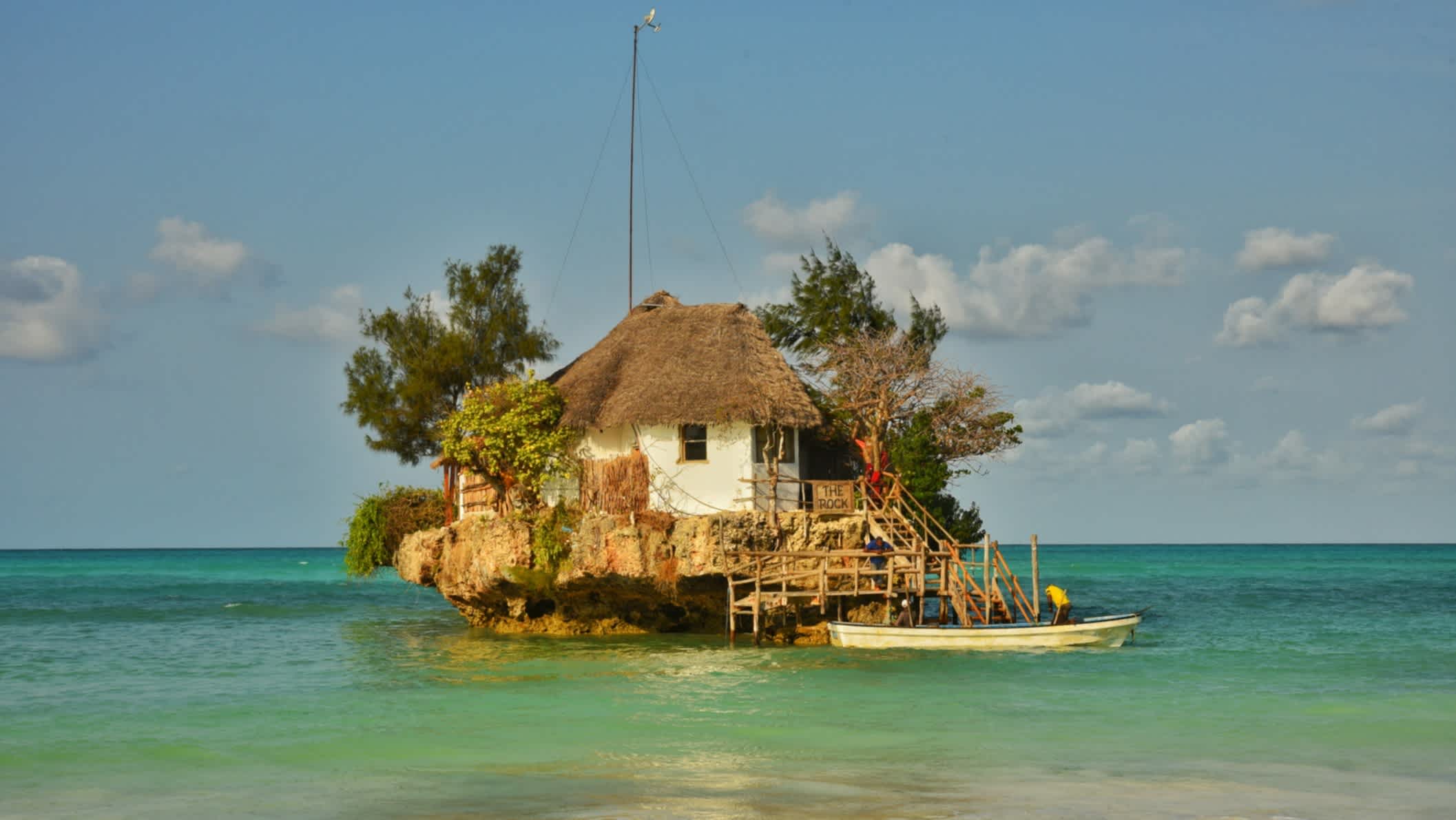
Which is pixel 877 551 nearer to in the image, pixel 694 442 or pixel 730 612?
pixel 730 612

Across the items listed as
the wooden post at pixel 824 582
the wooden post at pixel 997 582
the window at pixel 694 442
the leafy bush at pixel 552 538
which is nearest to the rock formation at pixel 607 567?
the leafy bush at pixel 552 538

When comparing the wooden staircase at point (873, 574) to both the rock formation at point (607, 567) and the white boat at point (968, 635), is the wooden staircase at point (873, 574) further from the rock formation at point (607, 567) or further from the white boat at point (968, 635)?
the white boat at point (968, 635)

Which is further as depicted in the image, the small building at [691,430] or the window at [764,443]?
the window at [764,443]

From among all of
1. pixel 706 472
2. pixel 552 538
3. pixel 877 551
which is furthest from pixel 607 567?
pixel 877 551

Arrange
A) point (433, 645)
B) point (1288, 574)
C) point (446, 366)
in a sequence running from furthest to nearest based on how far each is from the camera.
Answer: point (1288, 574) → point (446, 366) → point (433, 645)

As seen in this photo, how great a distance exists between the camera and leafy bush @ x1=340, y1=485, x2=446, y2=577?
36.8 metres

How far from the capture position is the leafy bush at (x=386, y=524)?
36844 millimetres

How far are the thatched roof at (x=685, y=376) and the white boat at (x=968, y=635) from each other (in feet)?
16.5

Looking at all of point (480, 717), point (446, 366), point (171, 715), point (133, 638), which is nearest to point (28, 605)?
point (133, 638)

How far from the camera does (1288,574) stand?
87188mm

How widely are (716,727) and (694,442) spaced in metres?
11.3

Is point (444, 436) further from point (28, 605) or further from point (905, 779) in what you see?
point (28, 605)

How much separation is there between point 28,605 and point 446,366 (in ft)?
105

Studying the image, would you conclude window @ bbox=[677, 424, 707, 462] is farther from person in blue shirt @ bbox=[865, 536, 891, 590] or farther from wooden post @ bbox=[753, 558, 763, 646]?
person in blue shirt @ bbox=[865, 536, 891, 590]
